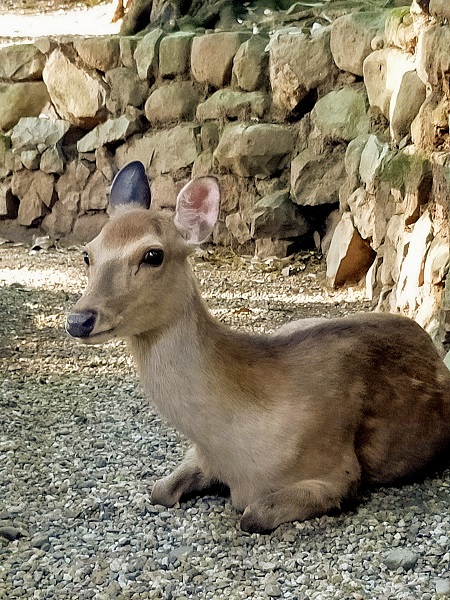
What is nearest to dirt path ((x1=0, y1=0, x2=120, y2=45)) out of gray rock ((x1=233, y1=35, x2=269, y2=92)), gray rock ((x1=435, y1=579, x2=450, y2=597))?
gray rock ((x1=233, y1=35, x2=269, y2=92))

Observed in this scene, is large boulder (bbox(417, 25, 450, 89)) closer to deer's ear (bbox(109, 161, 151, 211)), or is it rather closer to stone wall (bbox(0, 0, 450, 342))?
stone wall (bbox(0, 0, 450, 342))

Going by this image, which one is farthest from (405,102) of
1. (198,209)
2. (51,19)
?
(51,19)

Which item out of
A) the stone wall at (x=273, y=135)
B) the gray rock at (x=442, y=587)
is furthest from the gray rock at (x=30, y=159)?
the gray rock at (x=442, y=587)

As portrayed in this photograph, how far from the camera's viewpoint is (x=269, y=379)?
296 centimetres

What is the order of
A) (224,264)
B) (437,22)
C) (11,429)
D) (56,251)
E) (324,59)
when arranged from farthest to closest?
(56,251)
(224,264)
(324,59)
(437,22)
(11,429)

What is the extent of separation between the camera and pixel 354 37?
5789 millimetres

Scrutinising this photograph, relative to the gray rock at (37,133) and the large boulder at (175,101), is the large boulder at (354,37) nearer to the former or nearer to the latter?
the large boulder at (175,101)

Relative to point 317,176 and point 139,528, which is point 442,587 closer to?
point 139,528

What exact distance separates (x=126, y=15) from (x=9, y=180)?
67.2 inches

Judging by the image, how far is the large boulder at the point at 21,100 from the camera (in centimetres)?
797

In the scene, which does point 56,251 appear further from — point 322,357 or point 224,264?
point 322,357

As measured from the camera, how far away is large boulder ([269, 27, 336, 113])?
6.15 metres

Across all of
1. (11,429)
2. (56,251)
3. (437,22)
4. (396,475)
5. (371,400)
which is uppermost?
(437,22)

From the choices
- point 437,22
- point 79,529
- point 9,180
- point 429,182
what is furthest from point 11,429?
point 9,180
